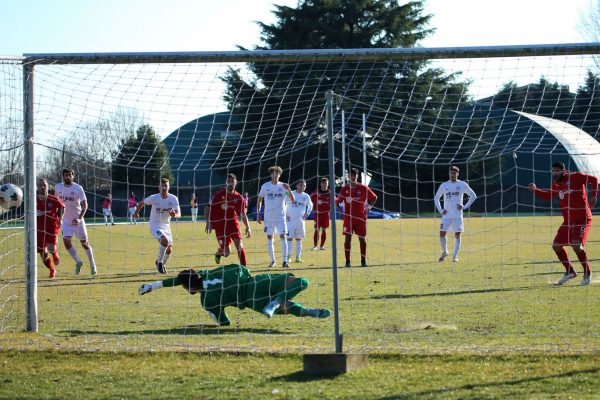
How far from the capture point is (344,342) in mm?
8242

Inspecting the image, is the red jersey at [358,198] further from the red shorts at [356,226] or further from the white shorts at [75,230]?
the white shorts at [75,230]

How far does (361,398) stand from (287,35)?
3619cm

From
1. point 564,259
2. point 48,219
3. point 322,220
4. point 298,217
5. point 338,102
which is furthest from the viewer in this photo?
point 322,220

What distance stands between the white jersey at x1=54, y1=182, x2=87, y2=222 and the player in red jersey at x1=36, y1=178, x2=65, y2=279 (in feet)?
1.17

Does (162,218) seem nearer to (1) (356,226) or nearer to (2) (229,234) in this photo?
(2) (229,234)

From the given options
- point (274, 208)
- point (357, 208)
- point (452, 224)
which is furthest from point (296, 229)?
point (452, 224)

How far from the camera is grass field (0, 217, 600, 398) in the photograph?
666cm

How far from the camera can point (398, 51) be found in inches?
342

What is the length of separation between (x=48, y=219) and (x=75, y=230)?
0.79m

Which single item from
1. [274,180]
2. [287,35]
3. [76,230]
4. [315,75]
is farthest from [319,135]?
[287,35]

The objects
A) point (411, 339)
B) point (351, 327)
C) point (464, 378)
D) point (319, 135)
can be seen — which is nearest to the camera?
point (464, 378)

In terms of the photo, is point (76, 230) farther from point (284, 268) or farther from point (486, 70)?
point (486, 70)

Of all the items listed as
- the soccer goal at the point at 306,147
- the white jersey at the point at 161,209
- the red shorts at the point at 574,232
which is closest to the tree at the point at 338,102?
the soccer goal at the point at 306,147

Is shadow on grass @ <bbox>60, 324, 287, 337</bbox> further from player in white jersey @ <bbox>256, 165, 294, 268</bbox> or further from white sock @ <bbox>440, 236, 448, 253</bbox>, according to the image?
white sock @ <bbox>440, 236, 448, 253</bbox>
